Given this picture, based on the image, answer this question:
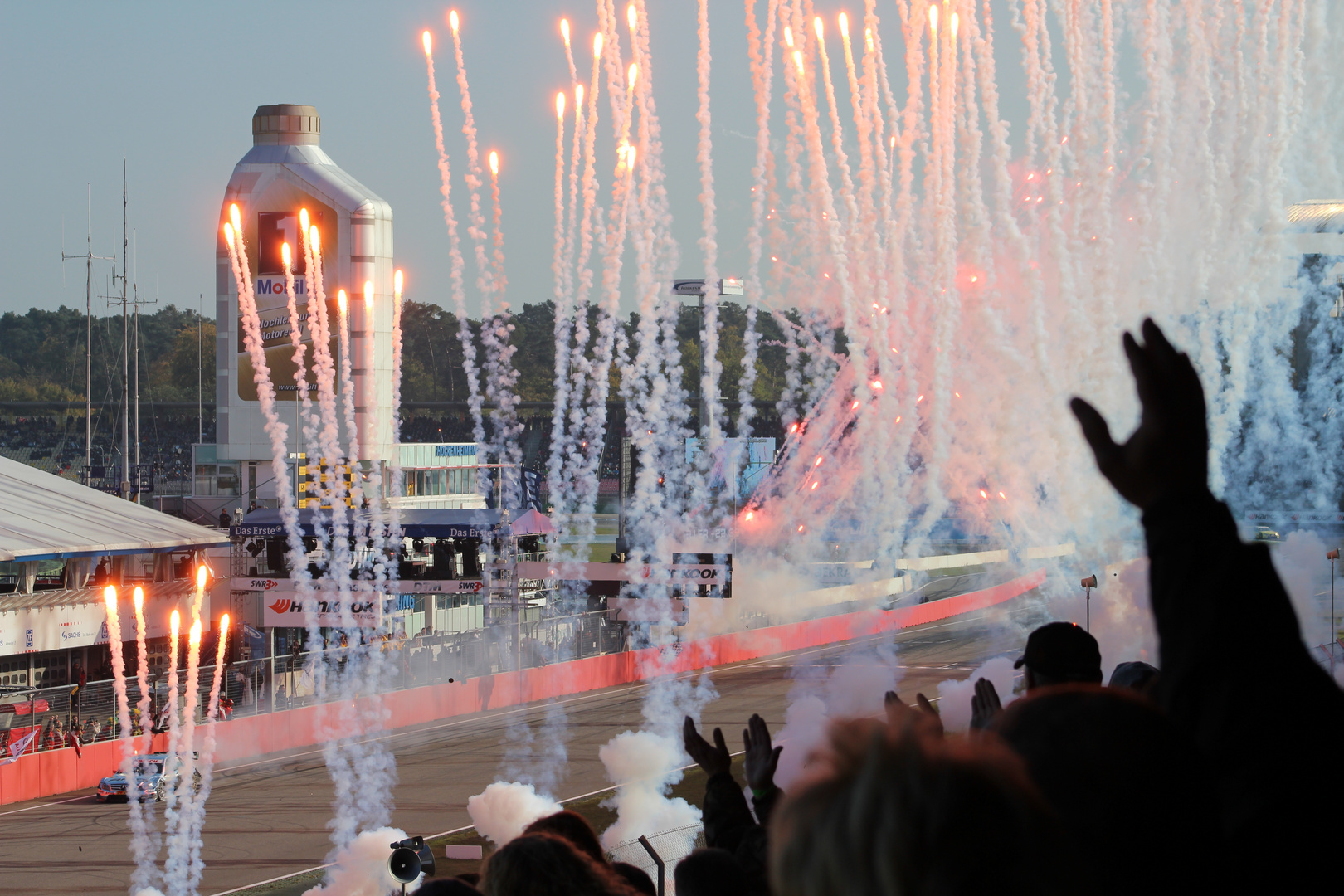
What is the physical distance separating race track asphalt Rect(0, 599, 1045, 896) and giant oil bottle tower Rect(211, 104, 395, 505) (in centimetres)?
1563

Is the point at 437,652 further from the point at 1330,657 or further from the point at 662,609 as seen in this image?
the point at 1330,657

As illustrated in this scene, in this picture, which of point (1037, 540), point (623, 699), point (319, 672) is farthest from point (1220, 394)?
point (319, 672)

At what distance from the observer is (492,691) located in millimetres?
32344

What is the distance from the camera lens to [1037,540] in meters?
43.2

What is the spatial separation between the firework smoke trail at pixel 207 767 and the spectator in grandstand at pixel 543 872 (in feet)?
57.1

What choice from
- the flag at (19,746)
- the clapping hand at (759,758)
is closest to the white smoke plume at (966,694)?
the clapping hand at (759,758)

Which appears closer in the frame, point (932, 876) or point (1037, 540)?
point (932, 876)

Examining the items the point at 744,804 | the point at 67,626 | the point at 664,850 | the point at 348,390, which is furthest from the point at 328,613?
the point at 744,804

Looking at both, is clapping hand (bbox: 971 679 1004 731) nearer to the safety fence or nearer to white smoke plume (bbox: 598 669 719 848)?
the safety fence

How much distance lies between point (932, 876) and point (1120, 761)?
409mm

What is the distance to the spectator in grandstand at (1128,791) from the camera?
5.47ft

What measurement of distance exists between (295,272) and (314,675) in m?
19.2

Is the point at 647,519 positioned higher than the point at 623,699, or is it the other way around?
the point at 647,519

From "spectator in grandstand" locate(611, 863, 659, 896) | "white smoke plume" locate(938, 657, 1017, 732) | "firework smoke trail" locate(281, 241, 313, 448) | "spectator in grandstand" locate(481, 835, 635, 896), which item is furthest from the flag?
"spectator in grandstand" locate(481, 835, 635, 896)
